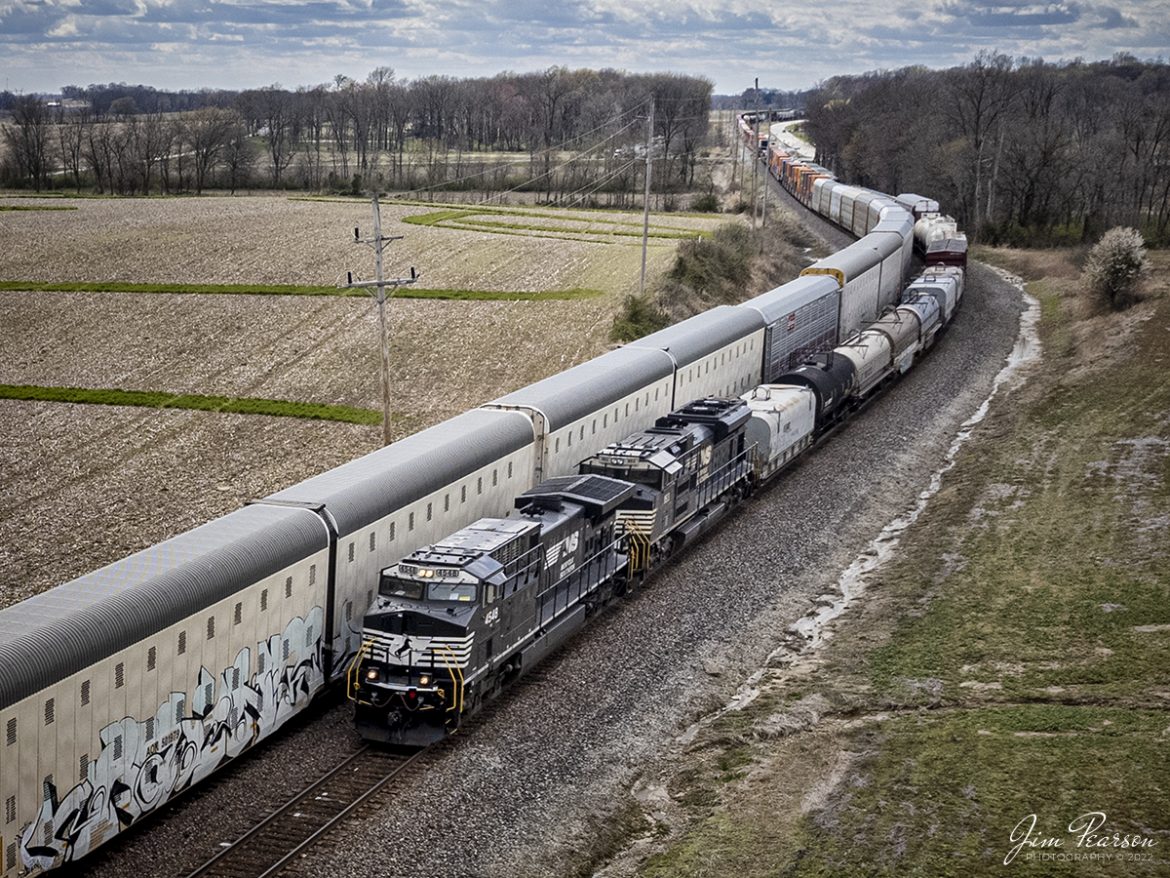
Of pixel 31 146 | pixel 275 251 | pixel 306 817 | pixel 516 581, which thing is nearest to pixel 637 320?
pixel 275 251

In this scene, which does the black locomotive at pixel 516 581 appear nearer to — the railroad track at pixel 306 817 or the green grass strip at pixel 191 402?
the railroad track at pixel 306 817

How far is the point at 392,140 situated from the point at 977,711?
6350 inches

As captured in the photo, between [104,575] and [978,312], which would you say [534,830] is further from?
[978,312]

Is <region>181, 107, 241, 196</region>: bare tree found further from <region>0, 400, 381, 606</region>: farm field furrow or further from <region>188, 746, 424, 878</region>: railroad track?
<region>188, 746, 424, 878</region>: railroad track

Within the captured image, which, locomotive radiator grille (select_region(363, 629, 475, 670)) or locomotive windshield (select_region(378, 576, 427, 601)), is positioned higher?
locomotive windshield (select_region(378, 576, 427, 601))

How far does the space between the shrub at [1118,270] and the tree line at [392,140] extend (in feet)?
122

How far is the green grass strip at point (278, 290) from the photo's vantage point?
6400 centimetres

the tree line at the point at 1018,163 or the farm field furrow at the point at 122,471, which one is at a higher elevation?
the tree line at the point at 1018,163

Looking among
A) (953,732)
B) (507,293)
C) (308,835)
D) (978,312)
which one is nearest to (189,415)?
(507,293)

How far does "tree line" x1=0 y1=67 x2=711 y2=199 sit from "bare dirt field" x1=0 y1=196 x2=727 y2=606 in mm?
22844

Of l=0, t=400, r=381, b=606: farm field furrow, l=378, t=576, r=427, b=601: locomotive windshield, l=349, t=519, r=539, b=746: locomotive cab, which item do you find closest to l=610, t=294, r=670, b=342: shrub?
l=0, t=400, r=381, b=606: farm field furrow

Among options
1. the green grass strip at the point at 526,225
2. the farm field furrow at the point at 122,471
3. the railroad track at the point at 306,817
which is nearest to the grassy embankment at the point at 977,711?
the railroad track at the point at 306,817

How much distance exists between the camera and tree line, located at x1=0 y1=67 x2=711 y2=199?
118 metres

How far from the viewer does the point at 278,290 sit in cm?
6575
